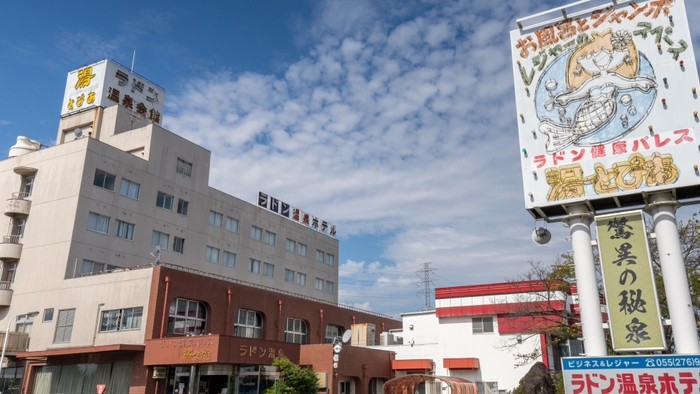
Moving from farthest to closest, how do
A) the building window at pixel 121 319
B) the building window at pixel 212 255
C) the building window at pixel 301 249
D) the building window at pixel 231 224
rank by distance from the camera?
the building window at pixel 301 249 < the building window at pixel 231 224 < the building window at pixel 212 255 < the building window at pixel 121 319

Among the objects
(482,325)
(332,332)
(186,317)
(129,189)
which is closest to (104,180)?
(129,189)

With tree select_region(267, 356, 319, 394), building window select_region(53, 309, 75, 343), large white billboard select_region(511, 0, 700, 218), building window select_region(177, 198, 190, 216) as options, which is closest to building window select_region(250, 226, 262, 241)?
building window select_region(177, 198, 190, 216)

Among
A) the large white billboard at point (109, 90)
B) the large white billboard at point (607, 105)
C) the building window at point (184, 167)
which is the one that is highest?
the large white billboard at point (109, 90)

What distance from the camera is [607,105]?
61.1ft

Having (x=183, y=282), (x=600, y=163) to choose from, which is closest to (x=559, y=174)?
(x=600, y=163)

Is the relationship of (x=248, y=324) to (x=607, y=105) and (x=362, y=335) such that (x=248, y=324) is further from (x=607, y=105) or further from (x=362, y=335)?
(x=607, y=105)

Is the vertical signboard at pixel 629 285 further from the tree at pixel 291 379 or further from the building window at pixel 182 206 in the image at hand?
the building window at pixel 182 206

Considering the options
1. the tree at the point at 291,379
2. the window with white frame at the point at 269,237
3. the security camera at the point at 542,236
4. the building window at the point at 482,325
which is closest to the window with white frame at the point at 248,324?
the tree at the point at 291,379

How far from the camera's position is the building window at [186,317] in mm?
32938

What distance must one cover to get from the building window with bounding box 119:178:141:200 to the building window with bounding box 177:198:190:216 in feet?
14.4

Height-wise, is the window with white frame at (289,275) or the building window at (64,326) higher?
the window with white frame at (289,275)

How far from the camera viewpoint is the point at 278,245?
58125mm

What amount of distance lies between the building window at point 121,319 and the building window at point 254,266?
21.0 metres

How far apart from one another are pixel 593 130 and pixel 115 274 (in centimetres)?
2818
